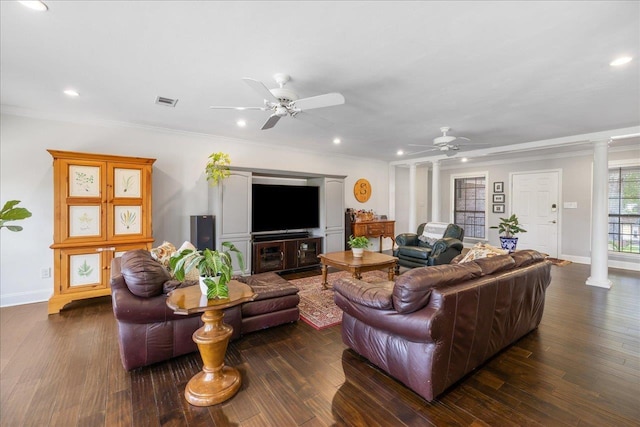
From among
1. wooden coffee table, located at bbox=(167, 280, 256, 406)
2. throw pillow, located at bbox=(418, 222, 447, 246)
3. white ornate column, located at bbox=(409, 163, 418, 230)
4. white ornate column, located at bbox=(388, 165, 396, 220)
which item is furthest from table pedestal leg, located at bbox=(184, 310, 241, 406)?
white ornate column, located at bbox=(388, 165, 396, 220)

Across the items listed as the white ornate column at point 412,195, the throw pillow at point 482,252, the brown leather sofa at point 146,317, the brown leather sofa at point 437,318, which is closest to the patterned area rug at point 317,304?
the brown leather sofa at point 437,318

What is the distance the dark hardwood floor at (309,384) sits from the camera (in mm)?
1801

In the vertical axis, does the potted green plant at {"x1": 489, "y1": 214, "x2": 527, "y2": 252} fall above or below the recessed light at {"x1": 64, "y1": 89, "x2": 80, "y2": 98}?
below

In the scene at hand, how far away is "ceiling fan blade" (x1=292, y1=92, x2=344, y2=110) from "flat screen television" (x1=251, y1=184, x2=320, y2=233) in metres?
2.82

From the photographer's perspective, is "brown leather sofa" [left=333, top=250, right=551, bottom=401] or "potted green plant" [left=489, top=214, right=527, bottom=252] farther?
"potted green plant" [left=489, top=214, right=527, bottom=252]

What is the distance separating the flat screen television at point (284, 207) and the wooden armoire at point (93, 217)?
5.88 feet

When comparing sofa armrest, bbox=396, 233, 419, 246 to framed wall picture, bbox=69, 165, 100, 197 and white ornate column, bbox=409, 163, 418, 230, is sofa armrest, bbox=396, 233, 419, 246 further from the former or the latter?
framed wall picture, bbox=69, 165, 100, 197

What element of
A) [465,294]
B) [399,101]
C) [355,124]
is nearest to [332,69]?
[399,101]

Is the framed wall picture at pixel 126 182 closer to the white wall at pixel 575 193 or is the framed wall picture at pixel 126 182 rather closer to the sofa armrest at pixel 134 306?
the sofa armrest at pixel 134 306

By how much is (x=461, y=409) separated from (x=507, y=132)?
176 inches

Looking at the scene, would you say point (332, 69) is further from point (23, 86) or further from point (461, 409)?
point (23, 86)

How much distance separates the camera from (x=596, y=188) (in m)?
4.65

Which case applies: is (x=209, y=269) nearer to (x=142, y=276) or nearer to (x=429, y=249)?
(x=142, y=276)

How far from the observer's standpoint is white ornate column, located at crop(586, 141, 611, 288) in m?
4.58
